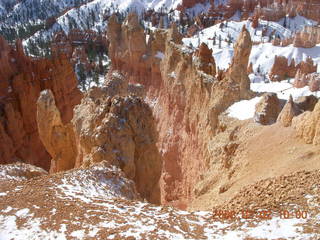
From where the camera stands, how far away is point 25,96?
2345 cm

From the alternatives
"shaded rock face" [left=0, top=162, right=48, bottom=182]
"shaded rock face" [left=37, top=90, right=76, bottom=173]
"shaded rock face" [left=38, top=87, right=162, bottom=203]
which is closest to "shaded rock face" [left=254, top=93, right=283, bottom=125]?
"shaded rock face" [left=38, top=87, right=162, bottom=203]

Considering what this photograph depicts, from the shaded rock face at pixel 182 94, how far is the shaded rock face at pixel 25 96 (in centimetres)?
593

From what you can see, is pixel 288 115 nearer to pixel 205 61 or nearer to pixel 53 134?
pixel 205 61

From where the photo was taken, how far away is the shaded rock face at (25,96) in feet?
69.3

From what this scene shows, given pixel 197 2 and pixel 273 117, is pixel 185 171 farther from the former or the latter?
pixel 197 2

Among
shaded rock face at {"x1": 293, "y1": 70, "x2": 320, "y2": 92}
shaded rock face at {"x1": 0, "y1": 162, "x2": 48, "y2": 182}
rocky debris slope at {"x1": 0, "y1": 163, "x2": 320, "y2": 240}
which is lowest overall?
shaded rock face at {"x1": 293, "y1": 70, "x2": 320, "y2": 92}

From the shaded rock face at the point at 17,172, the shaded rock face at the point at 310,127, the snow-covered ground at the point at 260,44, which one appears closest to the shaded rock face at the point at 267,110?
the shaded rock face at the point at 310,127

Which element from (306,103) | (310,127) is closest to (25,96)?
(306,103)

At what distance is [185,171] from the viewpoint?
58.0 ft

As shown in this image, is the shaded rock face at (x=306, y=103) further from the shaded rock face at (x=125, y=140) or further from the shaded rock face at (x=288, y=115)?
the shaded rock face at (x=125, y=140)

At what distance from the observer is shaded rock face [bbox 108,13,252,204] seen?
14883 mm

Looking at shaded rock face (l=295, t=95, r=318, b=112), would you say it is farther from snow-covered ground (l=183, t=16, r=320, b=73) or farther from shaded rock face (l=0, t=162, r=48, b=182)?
snow-covered ground (l=183, t=16, r=320, b=73)

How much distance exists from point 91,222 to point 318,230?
3.96 meters
